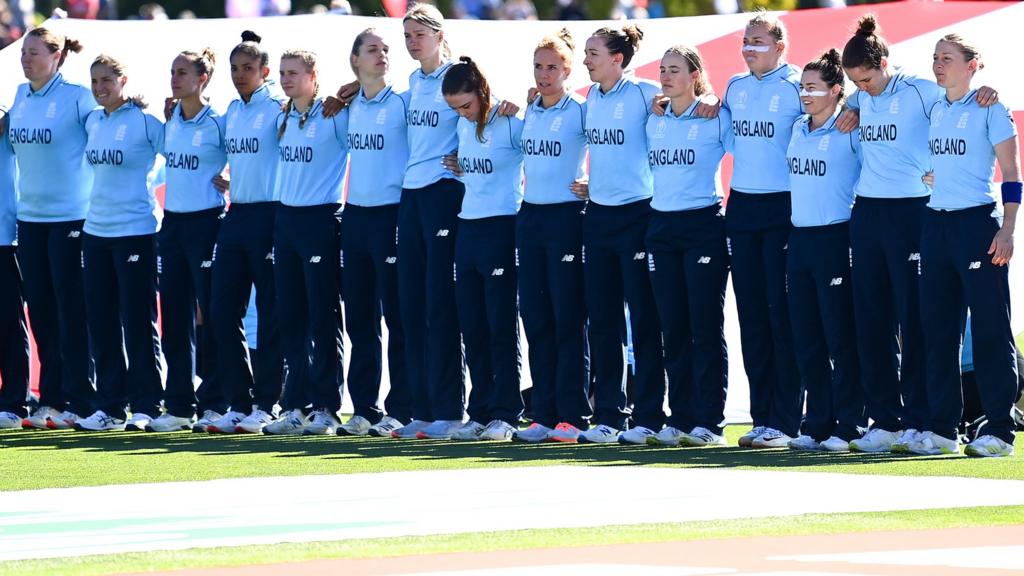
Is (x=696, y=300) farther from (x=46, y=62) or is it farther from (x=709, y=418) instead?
(x=46, y=62)

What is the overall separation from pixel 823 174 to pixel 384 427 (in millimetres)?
3431

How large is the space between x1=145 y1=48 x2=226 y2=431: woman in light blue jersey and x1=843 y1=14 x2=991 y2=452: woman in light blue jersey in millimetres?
4386

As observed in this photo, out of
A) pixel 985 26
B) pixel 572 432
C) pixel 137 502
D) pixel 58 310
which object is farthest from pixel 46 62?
pixel 985 26

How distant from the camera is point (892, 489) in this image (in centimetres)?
909

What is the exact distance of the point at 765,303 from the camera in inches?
460

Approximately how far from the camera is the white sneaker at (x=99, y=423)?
13.4 meters

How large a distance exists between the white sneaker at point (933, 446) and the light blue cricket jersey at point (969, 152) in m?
1.28

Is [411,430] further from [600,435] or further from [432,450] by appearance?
[600,435]

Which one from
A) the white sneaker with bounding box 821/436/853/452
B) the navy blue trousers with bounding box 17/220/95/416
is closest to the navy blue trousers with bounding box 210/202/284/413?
the navy blue trousers with bounding box 17/220/95/416

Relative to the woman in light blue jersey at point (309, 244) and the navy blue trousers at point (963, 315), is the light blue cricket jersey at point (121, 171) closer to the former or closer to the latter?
the woman in light blue jersey at point (309, 244)

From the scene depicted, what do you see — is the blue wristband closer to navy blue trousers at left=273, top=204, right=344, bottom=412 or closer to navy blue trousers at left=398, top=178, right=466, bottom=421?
navy blue trousers at left=398, top=178, right=466, bottom=421

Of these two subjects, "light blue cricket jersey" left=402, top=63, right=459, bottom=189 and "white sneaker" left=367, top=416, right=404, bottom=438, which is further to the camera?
"white sneaker" left=367, top=416, right=404, bottom=438

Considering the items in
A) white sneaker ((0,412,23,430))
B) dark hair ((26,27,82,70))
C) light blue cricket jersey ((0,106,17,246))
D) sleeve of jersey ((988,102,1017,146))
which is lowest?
white sneaker ((0,412,23,430))

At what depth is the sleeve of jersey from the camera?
35.1 ft
